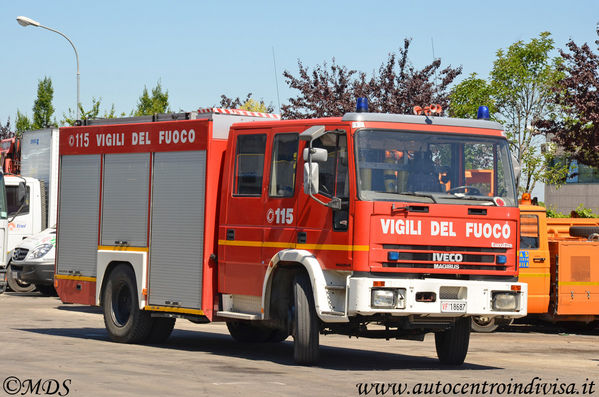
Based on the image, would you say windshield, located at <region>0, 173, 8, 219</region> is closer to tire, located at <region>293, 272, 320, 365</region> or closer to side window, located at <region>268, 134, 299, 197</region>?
side window, located at <region>268, 134, 299, 197</region>

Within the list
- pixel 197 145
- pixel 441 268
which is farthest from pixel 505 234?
pixel 197 145

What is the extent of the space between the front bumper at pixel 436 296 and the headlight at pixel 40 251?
14919 millimetres

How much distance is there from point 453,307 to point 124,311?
5.32 metres

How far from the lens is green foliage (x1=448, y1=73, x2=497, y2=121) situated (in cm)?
3950

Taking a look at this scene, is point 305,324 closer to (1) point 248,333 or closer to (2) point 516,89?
(1) point 248,333

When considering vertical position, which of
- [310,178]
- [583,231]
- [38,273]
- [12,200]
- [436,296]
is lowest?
[38,273]

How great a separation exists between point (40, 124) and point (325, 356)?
4929 cm

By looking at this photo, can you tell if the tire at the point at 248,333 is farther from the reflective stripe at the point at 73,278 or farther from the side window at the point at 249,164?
the side window at the point at 249,164

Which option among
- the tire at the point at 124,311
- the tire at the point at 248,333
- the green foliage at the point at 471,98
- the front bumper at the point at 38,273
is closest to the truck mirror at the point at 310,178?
the tire at the point at 124,311

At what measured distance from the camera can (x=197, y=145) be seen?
14891 millimetres

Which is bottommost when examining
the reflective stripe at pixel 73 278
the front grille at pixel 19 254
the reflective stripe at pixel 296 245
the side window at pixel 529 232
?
the reflective stripe at pixel 73 278

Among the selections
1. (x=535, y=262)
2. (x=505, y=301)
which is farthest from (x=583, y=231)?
(x=505, y=301)

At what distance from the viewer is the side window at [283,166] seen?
13.6m

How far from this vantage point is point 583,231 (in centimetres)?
2072
